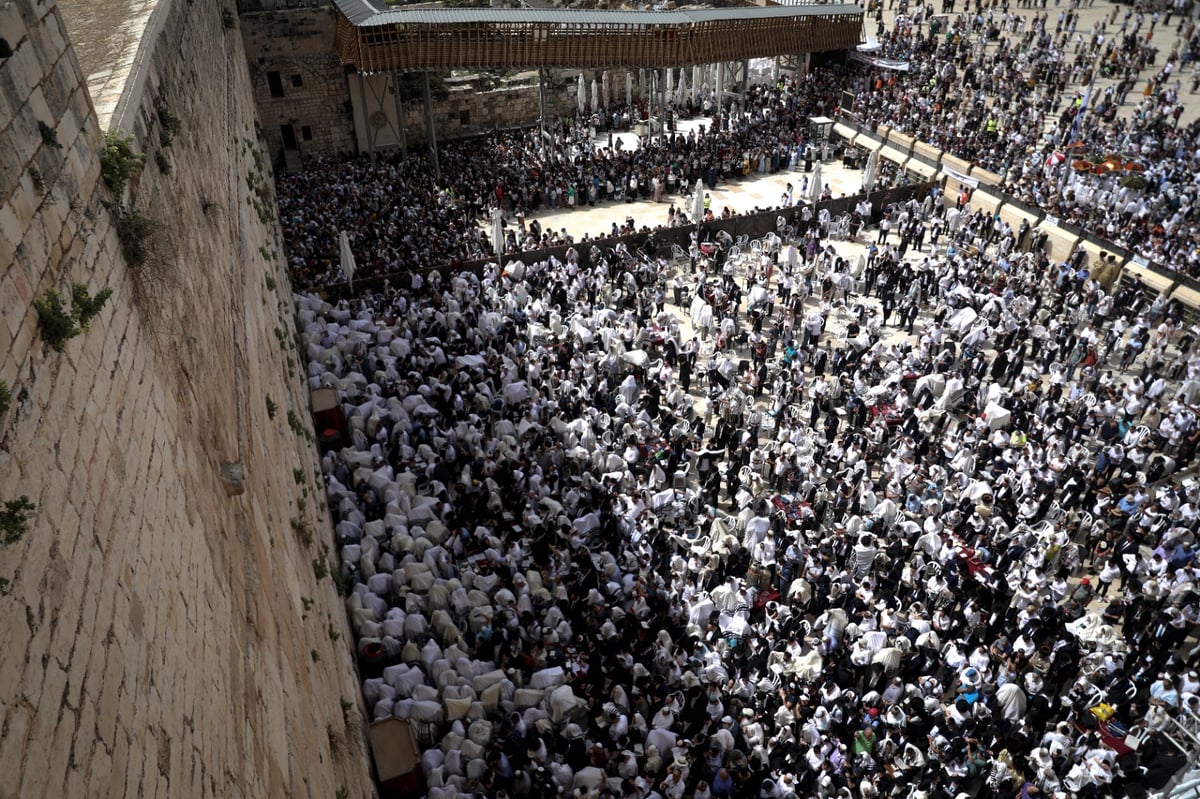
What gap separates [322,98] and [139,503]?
31592 millimetres

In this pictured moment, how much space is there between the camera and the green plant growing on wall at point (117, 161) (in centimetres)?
592

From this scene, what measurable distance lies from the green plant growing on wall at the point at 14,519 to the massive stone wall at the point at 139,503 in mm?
51

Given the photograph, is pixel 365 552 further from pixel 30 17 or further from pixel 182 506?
pixel 30 17

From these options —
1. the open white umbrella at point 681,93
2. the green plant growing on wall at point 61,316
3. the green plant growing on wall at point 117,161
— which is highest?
the green plant growing on wall at point 117,161

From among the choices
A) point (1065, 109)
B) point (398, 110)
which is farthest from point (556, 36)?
point (1065, 109)

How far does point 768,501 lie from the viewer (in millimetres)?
15914

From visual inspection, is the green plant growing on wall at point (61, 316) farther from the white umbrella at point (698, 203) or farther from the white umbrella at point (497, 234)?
the white umbrella at point (698, 203)

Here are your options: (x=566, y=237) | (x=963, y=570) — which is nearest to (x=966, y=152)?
(x=566, y=237)

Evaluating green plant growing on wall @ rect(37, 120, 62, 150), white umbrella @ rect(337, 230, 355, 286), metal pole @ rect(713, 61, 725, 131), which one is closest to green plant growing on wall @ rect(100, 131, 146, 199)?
green plant growing on wall @ rect(37, 120, 62, 150)

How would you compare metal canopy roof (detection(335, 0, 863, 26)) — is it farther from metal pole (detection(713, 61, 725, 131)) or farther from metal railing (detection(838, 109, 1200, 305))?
metal railing (detection(838, 109, 1200, 305))

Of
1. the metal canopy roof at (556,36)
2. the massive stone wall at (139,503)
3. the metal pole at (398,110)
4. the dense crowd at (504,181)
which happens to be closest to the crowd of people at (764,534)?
the dense crowd at (504,181)

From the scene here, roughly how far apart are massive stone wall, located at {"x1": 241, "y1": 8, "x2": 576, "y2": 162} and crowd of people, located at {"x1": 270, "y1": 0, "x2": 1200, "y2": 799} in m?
5.54

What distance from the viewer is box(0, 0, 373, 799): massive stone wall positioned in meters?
3.67

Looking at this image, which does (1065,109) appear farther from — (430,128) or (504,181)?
(430,128)
